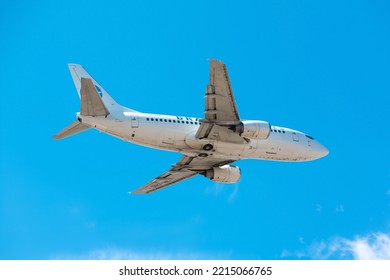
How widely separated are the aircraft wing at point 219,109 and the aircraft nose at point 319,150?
7.94 m

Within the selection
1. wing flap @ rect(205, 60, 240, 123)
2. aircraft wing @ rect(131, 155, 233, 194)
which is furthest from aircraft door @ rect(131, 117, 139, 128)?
aircraft wing @ rect(131, 155, 233, 194)

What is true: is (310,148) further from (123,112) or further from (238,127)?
(123,112)

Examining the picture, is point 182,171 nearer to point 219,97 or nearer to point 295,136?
point 295,136

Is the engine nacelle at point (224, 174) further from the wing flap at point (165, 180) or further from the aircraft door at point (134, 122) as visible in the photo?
the aircraft door at point (134, 122)

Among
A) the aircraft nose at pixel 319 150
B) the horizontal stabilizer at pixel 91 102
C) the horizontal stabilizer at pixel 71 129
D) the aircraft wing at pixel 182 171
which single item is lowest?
the horizontal stabilizer at pixel 71 129

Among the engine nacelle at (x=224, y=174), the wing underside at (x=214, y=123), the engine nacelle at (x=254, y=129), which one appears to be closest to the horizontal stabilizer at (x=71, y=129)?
the wing underside at (x=214, y=123)

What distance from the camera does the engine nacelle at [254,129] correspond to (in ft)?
147

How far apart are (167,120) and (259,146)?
7.64 metres

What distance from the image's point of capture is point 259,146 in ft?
158

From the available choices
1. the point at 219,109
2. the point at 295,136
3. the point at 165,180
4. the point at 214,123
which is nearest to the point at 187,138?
the point at 214,123
